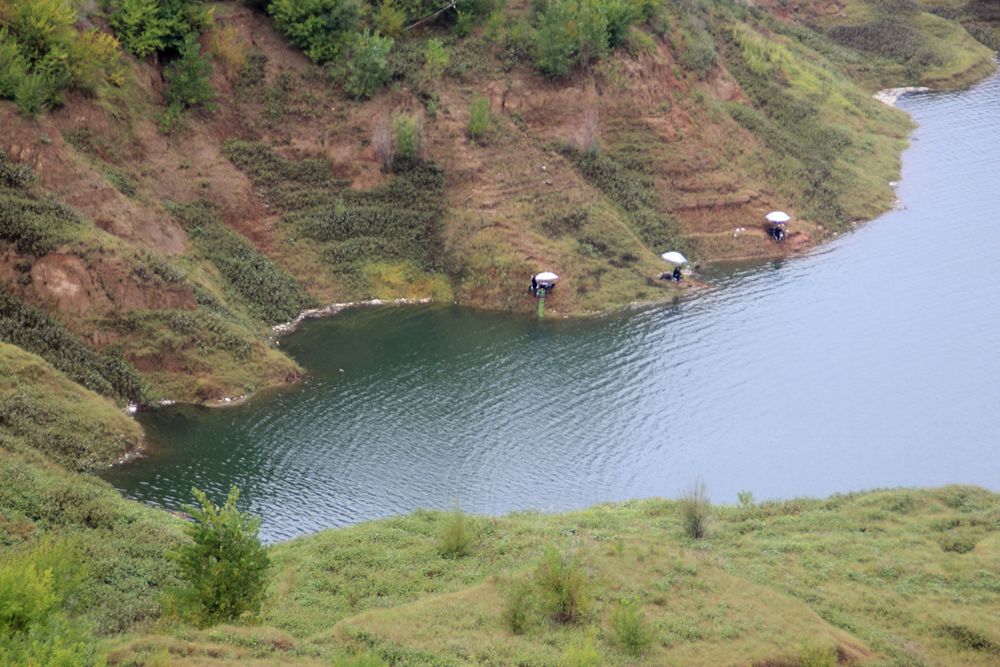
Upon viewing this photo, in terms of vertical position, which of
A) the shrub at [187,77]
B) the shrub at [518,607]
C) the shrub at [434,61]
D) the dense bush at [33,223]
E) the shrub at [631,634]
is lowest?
the shrub at [631,634]

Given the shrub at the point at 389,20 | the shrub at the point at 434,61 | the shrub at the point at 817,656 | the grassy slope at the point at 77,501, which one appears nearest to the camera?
the shrub at the point at 817,656

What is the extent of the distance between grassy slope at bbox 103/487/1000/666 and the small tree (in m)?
1.52

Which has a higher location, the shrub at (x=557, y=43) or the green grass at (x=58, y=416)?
the shrub at (x=557, y=43)

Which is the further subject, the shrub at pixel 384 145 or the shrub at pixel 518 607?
the shrub at pixel 384 145

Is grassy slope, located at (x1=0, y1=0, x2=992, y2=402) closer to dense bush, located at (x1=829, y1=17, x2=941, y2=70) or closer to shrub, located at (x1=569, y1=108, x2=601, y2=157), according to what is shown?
shrub, located at (x1=569, y1=108, x2=601, y2=157)

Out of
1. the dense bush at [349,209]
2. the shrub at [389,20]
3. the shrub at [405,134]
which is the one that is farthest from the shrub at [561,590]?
the shrub at [389,20]

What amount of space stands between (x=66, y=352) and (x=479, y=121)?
30.6 metres

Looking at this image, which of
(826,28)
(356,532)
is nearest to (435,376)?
(356,532)

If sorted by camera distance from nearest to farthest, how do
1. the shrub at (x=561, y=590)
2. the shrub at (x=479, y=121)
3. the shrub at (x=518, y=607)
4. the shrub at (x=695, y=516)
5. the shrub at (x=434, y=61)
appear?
the shrub at (x=518, y=607)
the shrub at (x=561, y=590)
the shrub at (x=695, y=516)
the shrub at (x=479, y=121)
the shrub at (x=434, y=61)

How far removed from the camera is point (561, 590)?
36594 mm

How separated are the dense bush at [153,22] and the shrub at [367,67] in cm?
862

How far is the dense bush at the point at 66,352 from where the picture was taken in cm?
5469

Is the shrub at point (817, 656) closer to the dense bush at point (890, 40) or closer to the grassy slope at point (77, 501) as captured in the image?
the grassy slope at point (77, 501)

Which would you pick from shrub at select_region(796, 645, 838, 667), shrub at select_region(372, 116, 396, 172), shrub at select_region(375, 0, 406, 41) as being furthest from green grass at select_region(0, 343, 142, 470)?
shrub at select_region(375, 0, 406, 41)
